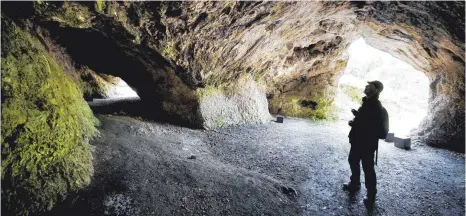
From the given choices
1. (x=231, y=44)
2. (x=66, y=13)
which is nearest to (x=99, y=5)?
(x=66, y=13)

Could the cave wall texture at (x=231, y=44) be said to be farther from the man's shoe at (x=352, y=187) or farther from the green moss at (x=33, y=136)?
the man's shoe at (x=352, y=187)

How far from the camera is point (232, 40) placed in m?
7.07

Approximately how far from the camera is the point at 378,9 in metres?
6.45

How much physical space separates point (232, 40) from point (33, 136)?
507 centimetres

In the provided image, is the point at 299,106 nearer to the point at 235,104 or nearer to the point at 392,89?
the point at 235,104

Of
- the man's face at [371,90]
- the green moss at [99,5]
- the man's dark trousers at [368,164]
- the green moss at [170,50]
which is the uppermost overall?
the green moss at [99,5]

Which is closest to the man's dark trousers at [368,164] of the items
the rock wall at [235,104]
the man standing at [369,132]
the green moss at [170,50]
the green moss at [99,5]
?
the man standing at [369,132]

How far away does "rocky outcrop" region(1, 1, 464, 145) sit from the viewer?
5.04 metres

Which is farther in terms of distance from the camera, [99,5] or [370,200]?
[370,200]

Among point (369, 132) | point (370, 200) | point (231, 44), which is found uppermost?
point (231, 44)

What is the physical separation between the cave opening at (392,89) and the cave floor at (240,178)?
16.7ft

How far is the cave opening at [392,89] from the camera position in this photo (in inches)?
575

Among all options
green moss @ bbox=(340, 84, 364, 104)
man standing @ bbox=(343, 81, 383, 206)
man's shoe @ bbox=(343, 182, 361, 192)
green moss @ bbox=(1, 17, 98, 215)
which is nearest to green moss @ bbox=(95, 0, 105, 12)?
green moss @ bbox=(1, 17, 98, 215)

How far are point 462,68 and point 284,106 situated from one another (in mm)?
7825
